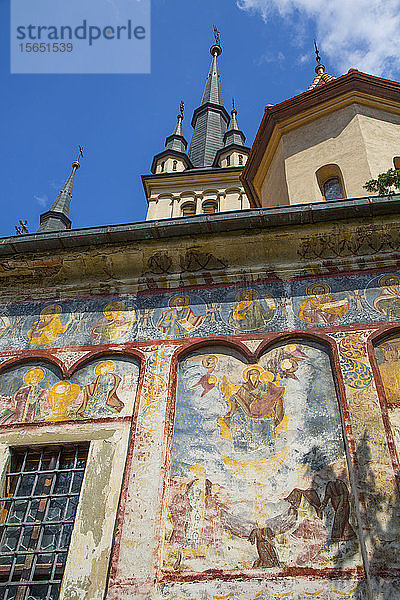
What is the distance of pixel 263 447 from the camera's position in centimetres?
531

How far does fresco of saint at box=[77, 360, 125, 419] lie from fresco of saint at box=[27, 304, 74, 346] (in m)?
0.72

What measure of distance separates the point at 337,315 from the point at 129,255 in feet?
7.96

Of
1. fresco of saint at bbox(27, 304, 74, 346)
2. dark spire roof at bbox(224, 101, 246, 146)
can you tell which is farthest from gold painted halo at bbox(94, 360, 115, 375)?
dark spire roof at bbox(224, 101, 246, 146)

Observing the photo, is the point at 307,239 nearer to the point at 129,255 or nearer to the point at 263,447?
the point at 129,255

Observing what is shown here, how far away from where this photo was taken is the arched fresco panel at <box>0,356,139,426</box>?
579cm

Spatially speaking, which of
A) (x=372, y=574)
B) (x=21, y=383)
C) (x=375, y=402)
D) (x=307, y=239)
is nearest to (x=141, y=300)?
(x=21, y=383)

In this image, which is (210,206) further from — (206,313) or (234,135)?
(206,313)

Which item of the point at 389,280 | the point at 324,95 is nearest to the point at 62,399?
the point at 389,280

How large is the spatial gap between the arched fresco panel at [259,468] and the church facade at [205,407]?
0.01 m

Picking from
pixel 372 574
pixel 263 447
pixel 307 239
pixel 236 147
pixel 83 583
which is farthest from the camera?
pixel 236 147

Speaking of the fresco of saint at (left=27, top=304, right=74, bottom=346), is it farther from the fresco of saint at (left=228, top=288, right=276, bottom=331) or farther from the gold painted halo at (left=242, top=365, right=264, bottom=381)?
the gold painted halo at (left=242, top=365, right=264, bottom=381)

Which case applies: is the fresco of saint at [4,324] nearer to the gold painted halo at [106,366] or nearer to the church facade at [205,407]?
the church facade at [205,407]

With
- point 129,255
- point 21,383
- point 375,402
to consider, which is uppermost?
point 129,255

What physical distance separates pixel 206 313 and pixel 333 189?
400 cm
